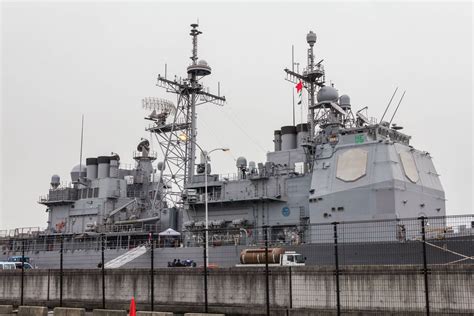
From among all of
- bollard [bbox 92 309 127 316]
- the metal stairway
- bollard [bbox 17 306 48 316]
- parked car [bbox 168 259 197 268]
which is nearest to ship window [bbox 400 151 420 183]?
parked car [bbox 168 259 197 268]

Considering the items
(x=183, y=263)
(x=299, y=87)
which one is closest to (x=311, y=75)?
(x=299, y=87)

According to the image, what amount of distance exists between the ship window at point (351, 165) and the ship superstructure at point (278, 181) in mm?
56

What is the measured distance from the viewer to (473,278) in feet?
42.6

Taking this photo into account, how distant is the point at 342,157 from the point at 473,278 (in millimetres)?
17955

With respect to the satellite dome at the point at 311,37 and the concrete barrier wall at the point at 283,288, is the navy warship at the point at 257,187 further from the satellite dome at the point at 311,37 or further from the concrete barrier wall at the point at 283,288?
the concrete barrier wall at the point at 283,288

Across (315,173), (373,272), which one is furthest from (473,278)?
(315,173)

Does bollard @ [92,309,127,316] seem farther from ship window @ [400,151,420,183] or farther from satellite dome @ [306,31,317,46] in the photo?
satellite dome @ [306,31,317,46]

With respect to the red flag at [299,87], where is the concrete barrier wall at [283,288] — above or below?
below

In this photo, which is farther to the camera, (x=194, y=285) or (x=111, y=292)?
(x=111, y=292)

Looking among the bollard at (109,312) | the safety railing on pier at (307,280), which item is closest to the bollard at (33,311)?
the safety railing on pier at (307,280)

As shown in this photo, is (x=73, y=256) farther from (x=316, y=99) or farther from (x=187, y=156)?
(x=316, y=99)

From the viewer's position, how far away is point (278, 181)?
1348 inches

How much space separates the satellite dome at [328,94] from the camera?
3538cm

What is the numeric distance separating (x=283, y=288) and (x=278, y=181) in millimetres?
19162
